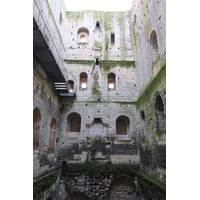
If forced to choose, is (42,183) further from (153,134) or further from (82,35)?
(82,35)

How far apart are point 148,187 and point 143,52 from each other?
7.59 metres

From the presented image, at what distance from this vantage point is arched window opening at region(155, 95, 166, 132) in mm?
7863

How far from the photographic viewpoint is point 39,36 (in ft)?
20.5

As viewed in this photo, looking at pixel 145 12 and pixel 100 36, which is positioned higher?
pixel 100 36

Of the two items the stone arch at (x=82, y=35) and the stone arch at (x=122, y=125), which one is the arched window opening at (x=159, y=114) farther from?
the stone arch at (x=82, y=35)

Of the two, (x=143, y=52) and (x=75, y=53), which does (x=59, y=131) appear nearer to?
(x=75, y=53)

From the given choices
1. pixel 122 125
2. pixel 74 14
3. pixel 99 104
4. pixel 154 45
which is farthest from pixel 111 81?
pixel 74 14

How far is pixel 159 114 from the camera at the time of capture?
8125 millimetres

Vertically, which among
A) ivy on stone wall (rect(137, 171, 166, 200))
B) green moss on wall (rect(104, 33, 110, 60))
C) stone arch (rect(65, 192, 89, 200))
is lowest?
stone arch (rect(65, 192, 89, 200))

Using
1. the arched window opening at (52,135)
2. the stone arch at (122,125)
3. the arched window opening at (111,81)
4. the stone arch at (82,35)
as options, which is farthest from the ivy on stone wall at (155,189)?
the stone arch at (82,35)

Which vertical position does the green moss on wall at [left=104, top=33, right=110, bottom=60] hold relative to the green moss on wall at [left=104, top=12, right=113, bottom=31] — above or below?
below

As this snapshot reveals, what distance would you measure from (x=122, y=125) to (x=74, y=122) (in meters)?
3.48

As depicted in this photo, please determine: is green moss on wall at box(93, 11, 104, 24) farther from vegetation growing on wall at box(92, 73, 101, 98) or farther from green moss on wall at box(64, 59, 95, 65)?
vegetation growing on wall at box(92, 73, 101, 98)

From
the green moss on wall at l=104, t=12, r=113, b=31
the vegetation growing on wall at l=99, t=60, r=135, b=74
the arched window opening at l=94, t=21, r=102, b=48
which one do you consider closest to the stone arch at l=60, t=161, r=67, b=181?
the vegetation growing on wall at l=99, t=60, r=135, b=74
